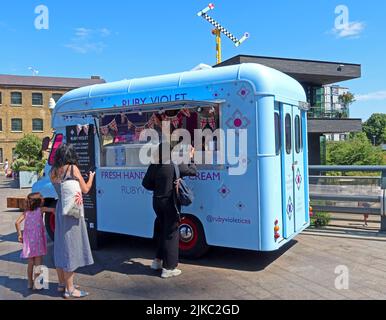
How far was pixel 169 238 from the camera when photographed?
5.54m

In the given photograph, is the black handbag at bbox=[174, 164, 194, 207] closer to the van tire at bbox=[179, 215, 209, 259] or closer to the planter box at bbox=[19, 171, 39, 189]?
the van tire at bbox=[179, 215, 209, 259]

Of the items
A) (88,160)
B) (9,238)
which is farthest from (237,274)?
(9,238)

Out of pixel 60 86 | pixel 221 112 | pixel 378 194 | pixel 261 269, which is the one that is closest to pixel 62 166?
pixel 221 112

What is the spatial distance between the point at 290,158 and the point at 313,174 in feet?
9.69

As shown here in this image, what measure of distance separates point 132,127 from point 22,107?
165 ft

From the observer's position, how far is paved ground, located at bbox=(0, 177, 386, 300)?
16.1ft

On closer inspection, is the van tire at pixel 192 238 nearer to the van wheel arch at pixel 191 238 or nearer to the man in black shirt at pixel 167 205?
the van wheel arch at pixel 191 238

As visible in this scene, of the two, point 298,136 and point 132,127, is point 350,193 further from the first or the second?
point 132,127

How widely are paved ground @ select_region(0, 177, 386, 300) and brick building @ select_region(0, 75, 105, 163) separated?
157 ft

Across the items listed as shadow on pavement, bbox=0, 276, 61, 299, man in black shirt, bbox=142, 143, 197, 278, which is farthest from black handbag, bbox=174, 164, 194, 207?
shadow on pavement, bbox=0, 276, 61, 299

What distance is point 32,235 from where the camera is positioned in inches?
207

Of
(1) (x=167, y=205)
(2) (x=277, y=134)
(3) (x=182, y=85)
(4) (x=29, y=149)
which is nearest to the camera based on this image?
(1) (x=167, y=205)
